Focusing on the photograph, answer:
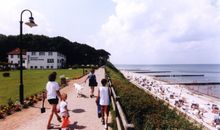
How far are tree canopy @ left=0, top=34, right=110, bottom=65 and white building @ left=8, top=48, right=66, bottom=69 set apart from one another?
3.49 metres

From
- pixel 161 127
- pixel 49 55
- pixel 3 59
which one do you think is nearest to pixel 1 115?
pixel 161 127

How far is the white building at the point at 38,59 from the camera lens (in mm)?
112375

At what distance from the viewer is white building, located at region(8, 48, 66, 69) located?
112375 millimetres

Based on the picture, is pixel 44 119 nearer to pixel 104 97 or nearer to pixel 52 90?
pixel 52 90

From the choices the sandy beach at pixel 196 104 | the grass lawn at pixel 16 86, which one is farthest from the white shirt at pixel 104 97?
the grass lawn at pixel 16 86

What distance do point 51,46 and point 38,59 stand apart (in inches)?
453

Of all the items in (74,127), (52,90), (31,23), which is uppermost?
(31,23)

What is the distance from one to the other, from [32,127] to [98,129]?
107 inches

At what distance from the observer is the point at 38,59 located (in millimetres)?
114625

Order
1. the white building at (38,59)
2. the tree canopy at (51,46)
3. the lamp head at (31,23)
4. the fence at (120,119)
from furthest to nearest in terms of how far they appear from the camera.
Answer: the tree canopy at (51,46) → the white building at (38,59) → the lamp head at (31,23) → the fence at (120,119)

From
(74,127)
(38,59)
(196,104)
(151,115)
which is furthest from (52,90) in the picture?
(38,59)

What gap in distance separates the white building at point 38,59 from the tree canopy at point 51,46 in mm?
3486

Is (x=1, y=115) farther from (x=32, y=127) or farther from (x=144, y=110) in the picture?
(x=144, y=110)

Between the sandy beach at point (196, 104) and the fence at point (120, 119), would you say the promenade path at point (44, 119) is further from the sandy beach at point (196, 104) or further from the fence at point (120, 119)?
the sandy beach at point (196, 104)
